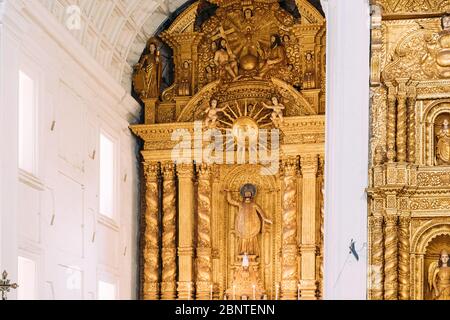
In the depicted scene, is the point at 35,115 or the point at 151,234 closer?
the point at 35,115

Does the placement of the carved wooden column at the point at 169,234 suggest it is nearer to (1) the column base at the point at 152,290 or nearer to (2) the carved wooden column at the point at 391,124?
(1) the column base at the point at 152,290

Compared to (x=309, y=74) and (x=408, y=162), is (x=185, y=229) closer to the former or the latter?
(x=309, y=74)

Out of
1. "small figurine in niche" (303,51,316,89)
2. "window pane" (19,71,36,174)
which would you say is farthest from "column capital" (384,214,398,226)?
"small figurine in niche" (303,51,316,89)

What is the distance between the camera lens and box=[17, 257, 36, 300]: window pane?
19734mm

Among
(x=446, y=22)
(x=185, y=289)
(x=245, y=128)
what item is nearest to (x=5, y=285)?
(x=446, y=22)

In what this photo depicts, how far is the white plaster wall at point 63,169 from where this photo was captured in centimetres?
1888

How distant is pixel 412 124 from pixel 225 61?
9.43 meters

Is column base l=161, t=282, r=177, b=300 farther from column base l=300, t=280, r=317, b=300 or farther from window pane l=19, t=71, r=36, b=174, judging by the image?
window pane l=19, t=71, r=36, b=174

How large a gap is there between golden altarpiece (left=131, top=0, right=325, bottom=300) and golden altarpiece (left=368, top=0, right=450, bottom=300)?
8063 mm

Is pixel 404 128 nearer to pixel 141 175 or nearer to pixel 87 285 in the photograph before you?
pixel 87 285

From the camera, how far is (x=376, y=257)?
1612 centimetres

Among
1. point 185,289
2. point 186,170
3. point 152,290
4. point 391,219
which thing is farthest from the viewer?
point 186,170

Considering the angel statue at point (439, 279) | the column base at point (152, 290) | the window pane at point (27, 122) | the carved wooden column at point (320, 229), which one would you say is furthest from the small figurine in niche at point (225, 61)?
the angel statue at point (439, 279)

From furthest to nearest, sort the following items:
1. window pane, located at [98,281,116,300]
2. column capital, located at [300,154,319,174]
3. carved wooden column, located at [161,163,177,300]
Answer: carved wooden column, located at [161,163,177,300], column capital, located at [300,154,319,174], window pane, located at [98,281,116,300]
